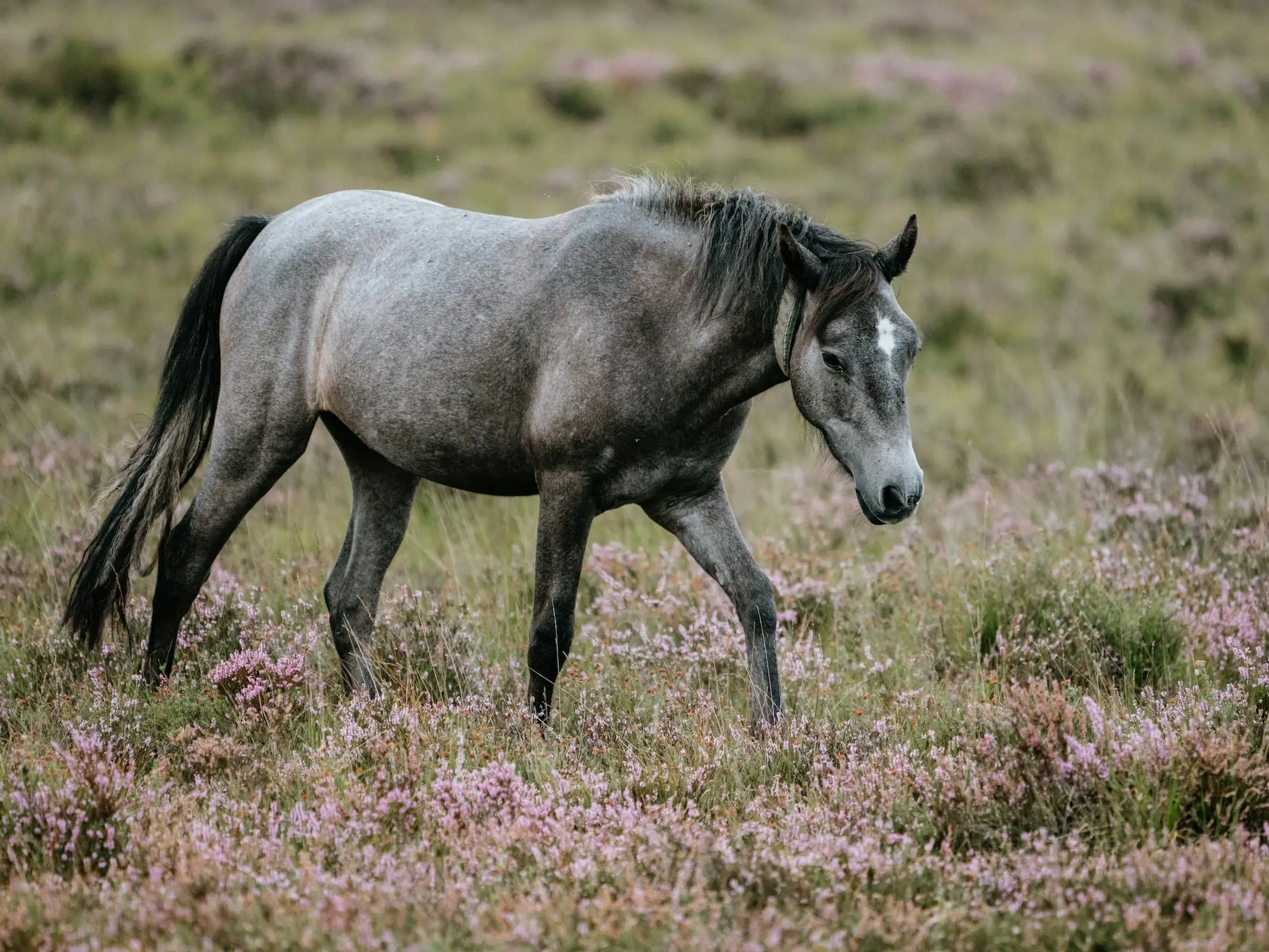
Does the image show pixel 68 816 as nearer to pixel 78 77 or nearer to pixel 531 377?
pixel 531 377

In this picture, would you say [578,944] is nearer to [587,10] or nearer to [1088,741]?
[1088,741]

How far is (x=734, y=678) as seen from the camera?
5160 millimetres

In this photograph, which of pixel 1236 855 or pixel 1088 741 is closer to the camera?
pixel 1236 855

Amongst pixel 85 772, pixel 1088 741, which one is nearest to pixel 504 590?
pixel 85 772

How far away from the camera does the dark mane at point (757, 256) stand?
407cm

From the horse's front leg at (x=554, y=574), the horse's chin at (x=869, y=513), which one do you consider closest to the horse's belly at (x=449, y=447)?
the horse's front leg at (x=554, y=574)

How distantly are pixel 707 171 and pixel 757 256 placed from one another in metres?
12.7

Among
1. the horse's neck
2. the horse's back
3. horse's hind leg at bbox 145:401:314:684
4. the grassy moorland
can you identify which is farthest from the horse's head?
horse's hind leg at bbox 145:401:314:684

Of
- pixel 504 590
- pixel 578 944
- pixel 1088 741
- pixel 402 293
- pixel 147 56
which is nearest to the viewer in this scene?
pixel 578 944

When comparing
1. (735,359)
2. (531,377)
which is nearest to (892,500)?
(735,359)

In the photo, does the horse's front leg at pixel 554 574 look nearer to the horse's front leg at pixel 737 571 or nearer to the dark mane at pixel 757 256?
the horse's front leg at pixel 737 571

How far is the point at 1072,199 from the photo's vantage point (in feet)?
52.6

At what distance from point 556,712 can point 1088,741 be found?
6.19 ft

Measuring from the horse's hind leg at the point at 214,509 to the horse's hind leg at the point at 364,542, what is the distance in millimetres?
288
